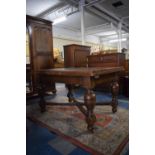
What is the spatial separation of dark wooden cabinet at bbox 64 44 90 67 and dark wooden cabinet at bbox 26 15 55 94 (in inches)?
21.8

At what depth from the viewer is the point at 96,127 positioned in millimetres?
1686

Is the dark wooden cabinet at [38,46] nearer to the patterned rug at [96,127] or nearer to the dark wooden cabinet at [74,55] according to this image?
the dark wooden cabinet at [74,55]

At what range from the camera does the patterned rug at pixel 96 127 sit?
1.30 metres

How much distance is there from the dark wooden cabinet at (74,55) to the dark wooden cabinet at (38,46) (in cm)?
55

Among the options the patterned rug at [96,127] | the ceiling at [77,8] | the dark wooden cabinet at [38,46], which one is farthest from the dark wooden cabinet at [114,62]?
the ceiling at [77,8]

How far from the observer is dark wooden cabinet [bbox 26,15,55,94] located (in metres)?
2.91

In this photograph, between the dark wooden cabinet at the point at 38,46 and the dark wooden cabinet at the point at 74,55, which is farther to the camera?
the dark wooden cabinet at the point at 74,55

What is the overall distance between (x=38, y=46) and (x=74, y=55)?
1020 mm

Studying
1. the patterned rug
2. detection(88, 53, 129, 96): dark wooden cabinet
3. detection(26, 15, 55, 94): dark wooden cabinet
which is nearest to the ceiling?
detection(26, 15, 55, 94): dark wooden cabinet

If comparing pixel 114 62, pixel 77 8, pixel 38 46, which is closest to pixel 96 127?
pixel 114 62

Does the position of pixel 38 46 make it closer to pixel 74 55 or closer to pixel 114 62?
pixel 74 55
